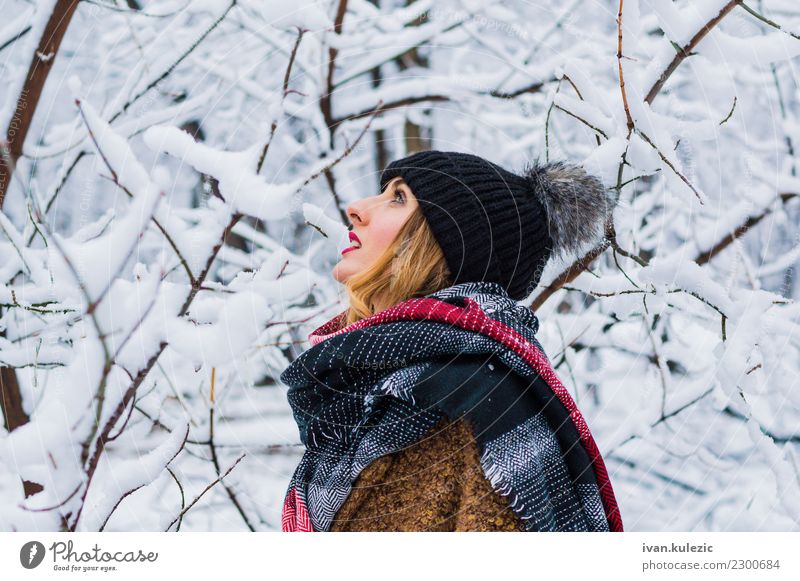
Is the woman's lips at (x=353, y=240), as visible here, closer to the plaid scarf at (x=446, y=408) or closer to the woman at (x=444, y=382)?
the woman at (x=444, y=382)

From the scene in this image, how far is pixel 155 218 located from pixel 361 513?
1.44 feet

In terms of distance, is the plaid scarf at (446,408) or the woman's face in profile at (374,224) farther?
the woman's face in profile at (374,224)

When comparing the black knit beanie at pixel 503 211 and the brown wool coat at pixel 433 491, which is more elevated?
the black knit beanie at pixel 503 211

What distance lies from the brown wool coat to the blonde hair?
0.20 meters

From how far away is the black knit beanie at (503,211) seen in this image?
88 cm

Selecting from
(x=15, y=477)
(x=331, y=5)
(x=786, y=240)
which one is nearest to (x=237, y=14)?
(x=331, y=5)

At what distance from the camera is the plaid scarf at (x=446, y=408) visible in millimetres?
724

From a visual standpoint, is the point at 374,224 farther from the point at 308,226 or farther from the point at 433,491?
the point at 308,226

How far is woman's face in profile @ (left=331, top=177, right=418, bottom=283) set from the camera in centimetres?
89

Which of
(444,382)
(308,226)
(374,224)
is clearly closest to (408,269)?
(374,224)

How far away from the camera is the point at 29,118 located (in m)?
1.00

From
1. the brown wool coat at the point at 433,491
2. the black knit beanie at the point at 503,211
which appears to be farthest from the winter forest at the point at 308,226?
the brown wool coat at the point at 433,491

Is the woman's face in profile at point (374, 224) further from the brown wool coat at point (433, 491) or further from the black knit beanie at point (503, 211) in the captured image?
the brown wool coat at point (433, 491)

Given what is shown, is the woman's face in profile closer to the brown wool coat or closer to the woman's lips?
the woman's lips
